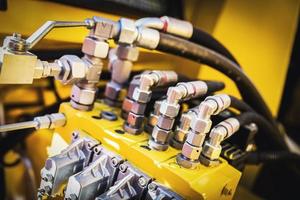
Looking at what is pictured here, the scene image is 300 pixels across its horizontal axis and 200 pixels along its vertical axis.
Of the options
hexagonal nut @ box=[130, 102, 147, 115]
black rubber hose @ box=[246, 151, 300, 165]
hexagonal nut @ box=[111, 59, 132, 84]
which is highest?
hexagonal nut @ box=[111, 59, 132, 84]

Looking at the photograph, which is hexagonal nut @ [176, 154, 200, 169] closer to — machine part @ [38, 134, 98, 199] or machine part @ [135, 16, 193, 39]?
machine part @ [38, 134, 98, 199]

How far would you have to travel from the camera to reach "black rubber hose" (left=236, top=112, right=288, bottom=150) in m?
0.71

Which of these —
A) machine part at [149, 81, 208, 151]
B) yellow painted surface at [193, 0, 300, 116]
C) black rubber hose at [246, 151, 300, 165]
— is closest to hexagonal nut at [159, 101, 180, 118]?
machine part at [149, 81, 208, 151]

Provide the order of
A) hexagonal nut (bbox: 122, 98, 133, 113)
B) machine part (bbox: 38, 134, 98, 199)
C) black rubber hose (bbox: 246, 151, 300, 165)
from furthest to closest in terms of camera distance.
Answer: black rubber hose (bbox: 246, 151, 300, 165) → hexagonal nut (bbox: 122, 98, 133, 113) → machine part (bbox: 38, 134, 98, 199)

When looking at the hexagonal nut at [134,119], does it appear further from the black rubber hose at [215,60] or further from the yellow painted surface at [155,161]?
the black rubber hose at [215,60]

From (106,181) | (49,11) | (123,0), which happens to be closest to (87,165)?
(106,181)

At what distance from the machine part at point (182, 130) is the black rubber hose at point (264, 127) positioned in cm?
15

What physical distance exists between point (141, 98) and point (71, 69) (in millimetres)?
152

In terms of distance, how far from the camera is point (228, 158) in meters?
0.67

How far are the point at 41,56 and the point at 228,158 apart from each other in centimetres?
50

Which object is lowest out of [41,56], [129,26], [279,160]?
[279,160]

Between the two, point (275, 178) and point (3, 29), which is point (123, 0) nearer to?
point (3, 29)

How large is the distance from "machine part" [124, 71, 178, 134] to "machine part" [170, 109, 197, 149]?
79mm

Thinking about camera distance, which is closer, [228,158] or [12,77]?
[12,77]
